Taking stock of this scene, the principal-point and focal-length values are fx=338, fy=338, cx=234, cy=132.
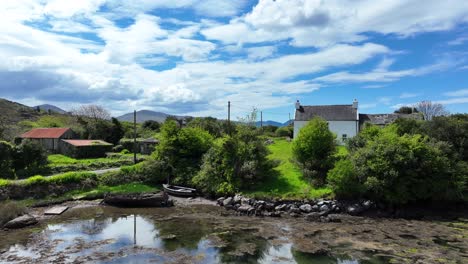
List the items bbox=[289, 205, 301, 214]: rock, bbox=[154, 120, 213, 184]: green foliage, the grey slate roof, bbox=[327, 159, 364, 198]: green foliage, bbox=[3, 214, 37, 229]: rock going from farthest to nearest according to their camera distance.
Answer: the grey slate roof
bbox=[154, 120, 213, 184]: green foliage
bbox=[289, 205, 301, 214]: rock
bbox=[327, 159, 364, 198]: green foliage
bbox=[3, 214, 37, 229]: rock

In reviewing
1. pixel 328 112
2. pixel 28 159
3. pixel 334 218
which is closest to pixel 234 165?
pixel 334 218

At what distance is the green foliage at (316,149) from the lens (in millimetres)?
30109

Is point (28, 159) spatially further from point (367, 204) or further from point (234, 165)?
point (367, 204)

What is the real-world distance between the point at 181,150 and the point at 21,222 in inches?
637

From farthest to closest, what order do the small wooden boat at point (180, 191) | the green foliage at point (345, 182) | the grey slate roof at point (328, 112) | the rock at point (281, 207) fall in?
the grey slate roof at point (328, 112), the small wooden boat at point (180, 191), the rock at point (281, 207), the green foliage at point (345, 182)

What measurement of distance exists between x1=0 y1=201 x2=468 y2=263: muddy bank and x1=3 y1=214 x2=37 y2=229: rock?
0.82 m

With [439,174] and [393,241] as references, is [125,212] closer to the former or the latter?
[393,241]

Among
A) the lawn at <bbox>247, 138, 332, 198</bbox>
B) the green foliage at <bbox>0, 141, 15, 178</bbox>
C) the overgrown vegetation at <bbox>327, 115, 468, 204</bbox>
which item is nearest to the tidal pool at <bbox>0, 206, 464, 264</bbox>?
the lawn at <bbox>247, 138, 332, 198</bbox>

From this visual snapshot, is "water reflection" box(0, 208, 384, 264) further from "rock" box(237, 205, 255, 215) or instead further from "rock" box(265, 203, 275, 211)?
"rock" box(265, 203, 275, 211)

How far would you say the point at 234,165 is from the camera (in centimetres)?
3166

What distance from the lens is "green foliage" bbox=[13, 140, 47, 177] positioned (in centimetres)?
3575

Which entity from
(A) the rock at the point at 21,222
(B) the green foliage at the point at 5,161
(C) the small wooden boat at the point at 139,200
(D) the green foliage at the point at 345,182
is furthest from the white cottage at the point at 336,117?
(B) the green foliage at the point at 5,161

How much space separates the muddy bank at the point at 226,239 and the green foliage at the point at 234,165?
4.72m

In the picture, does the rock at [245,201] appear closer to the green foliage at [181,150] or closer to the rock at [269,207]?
the rock at [269,207]
